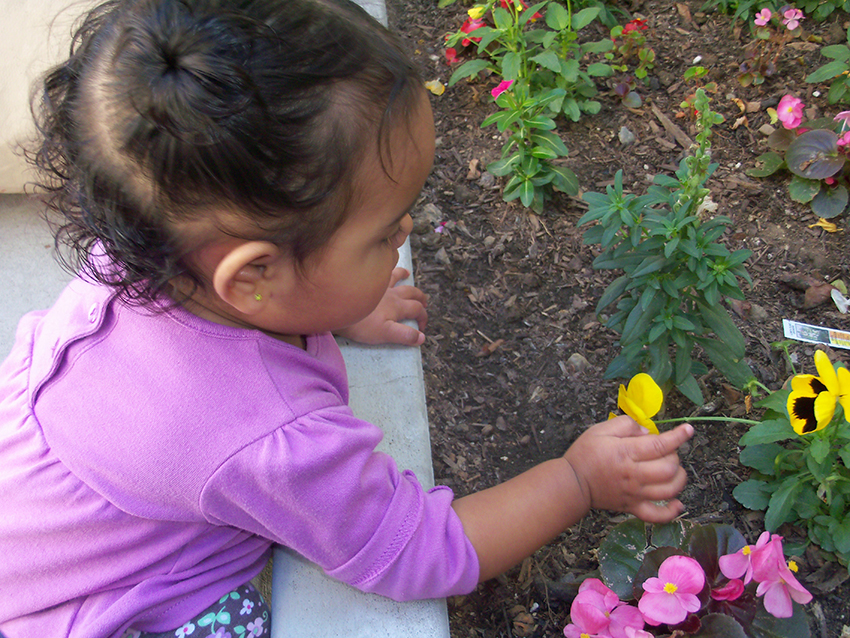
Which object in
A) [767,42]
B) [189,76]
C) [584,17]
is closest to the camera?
[189,76]

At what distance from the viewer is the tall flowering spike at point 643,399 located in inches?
56.4

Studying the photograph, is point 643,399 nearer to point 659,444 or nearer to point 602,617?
point 659,444

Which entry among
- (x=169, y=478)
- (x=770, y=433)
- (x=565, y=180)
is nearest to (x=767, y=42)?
(x=565, y=180)

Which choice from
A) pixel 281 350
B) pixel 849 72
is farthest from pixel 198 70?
pixel 849 72

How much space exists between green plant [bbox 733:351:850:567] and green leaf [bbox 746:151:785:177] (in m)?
0.98

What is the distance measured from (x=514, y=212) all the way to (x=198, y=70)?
66.0 inches

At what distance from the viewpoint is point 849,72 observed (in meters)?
2.30

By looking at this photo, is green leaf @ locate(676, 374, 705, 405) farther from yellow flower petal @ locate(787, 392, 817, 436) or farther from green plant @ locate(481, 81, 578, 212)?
green plant @ locate(481, 81, 578, 212)

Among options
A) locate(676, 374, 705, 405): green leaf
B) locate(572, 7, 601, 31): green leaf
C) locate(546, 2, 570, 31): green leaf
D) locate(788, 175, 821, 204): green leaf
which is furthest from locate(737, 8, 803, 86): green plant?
locate(676, 374, 705, 405): green leaf

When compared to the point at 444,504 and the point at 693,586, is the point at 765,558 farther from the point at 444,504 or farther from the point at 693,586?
the point at 444,504

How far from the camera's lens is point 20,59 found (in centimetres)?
225

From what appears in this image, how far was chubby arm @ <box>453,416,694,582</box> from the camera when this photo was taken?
149 cm

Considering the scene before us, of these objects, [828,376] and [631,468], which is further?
[631,468]

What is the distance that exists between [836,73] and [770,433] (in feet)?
4.68
